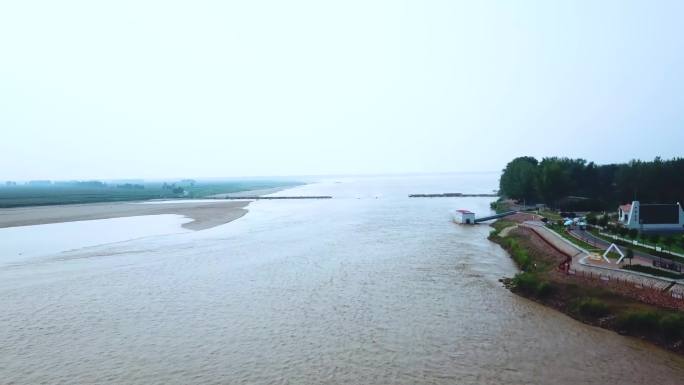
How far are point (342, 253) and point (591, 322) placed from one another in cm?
1923

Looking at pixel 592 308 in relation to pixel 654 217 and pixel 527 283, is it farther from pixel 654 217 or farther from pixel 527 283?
pixel 654 217

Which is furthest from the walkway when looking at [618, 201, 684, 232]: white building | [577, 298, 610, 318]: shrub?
[618, 201, 684, 232]: white building

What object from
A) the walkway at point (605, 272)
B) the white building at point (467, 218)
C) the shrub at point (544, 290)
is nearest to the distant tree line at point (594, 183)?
the white building at point (467, 218)

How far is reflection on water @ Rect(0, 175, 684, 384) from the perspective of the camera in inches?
594

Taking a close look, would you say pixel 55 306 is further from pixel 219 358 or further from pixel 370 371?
pixel 370 371

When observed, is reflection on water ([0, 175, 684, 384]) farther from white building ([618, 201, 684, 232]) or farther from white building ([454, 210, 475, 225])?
white building ([454, 210, 475, 225])

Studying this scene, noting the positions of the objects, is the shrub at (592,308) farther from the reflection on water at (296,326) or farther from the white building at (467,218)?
the white building at (467,218)

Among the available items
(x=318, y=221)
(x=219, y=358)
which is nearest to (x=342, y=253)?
(x=219, y=358)

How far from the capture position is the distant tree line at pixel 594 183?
50344 millimetres

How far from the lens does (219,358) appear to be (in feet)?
53.4

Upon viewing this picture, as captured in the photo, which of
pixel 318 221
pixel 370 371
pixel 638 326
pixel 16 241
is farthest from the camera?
pixel 318 221

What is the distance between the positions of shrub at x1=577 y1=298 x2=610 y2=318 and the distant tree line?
3415 centimetres

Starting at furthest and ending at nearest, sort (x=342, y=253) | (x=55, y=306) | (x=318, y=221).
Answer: (x=318, y=221) < (x=342, y=253) < (x=55, y=306)

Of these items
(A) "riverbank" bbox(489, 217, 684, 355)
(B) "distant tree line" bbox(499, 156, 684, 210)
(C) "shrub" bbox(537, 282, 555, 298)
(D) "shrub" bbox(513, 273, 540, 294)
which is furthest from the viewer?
(B) "distant tree line" bbox(499, 156, 684, 210)
